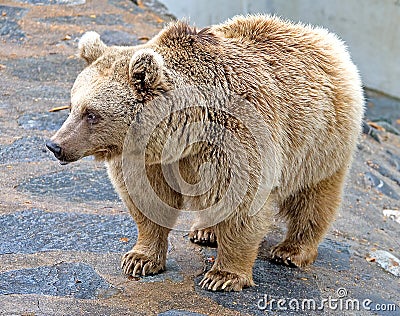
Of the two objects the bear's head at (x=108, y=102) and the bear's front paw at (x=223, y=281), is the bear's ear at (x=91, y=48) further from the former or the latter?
the bear's front paw at (x=223, y=281)

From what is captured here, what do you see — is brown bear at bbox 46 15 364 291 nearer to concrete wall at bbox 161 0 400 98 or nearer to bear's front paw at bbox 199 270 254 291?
bear's front paw at bbox 199 270 254 291

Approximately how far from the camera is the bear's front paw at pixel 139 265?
431 cm

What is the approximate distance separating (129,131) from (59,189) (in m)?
1.78

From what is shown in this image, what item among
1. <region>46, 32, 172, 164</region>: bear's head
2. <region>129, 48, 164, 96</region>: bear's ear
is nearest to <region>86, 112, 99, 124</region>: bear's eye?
<region>46, 32, 172, 164</region>: bear's head

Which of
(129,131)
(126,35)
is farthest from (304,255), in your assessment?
(126,35)

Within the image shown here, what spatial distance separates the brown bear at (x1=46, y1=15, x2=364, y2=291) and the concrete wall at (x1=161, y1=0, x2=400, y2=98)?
228 inches

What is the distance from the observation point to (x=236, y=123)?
4.02 m

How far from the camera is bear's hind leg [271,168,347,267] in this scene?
480cm

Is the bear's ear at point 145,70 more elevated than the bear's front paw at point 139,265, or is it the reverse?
the bear's ear at point 145,70

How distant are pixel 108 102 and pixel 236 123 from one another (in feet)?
2.59

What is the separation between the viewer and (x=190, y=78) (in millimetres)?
4031

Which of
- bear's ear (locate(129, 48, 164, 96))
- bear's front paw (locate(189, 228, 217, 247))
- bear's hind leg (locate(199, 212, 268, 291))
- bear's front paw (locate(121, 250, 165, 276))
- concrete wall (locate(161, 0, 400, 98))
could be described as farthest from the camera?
concrete wall (locate(161, 0, 400, 98))

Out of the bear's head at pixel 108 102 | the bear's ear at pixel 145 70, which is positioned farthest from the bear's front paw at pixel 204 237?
the bear's ear at pixel 145 70

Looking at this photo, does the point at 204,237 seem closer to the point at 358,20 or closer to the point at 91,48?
the point at 91,48
